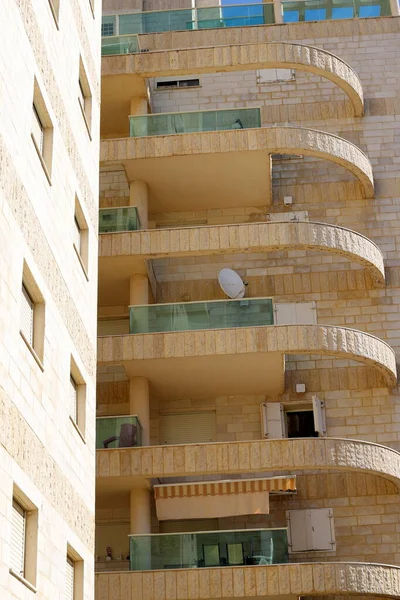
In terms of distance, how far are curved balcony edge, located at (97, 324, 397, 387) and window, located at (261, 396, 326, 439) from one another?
160cm

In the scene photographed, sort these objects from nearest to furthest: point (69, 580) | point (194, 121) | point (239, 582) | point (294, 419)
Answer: point (69, 580) → point (239, 582) → point (294, 419) → point (194, 121)

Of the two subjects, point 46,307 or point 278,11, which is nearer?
point 46,307

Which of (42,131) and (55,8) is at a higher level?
(55,8)

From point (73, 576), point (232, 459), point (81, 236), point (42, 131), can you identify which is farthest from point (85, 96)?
point (73, 576)

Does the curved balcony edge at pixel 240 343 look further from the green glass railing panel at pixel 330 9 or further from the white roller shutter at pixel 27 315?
the green glass railing panel at pixel 330 9

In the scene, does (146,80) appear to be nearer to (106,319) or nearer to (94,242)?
(106,319)

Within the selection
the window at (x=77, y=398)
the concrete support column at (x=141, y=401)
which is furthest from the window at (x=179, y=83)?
the window at (x=77, y=398)

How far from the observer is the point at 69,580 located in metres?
14.4

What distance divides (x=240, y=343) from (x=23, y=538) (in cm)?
1104

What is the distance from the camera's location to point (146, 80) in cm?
2662

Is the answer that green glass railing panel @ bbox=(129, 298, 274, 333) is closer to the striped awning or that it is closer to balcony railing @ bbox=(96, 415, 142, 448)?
balcony railing @ bbox=(96, 415, 142, 448)

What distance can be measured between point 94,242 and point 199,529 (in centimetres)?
811

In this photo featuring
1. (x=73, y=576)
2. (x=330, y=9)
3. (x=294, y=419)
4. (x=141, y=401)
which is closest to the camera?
(x=73, y=576)

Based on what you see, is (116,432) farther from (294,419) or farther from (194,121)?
(194,121)
